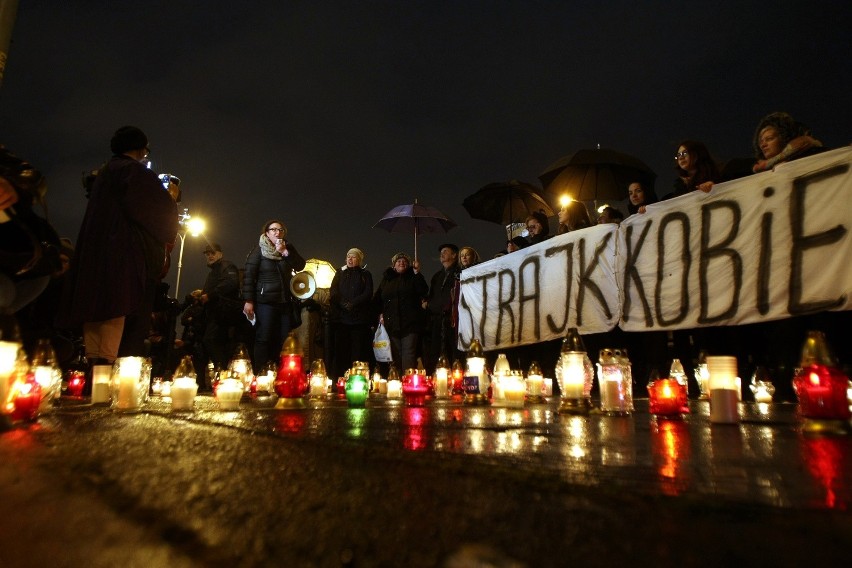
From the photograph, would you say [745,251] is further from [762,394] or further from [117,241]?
[117,241]

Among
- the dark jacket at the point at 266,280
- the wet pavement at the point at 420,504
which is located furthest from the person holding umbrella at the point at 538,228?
the wet pavement at the point at 420,504

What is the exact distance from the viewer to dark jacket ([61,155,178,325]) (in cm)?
351

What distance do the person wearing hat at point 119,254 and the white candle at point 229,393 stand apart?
111 cm

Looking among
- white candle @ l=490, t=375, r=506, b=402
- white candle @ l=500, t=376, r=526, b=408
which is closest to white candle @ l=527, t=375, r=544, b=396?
white candle @ l=490, t=375, r=506, b=402

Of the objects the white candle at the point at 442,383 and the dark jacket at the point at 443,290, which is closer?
the white candle at the point at 442,383

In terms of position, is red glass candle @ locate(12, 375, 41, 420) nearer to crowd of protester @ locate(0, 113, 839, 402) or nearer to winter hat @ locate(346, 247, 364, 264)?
crowd of protester @ locate(0, 113, 839, 402)

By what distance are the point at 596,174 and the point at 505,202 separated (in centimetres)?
189

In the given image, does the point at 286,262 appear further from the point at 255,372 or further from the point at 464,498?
the point at 464,498

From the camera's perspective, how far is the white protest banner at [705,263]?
3951 mm

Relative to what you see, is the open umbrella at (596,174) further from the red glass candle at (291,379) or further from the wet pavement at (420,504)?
the wet pavement at (420,504)

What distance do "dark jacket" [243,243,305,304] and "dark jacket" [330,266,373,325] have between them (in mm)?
1396

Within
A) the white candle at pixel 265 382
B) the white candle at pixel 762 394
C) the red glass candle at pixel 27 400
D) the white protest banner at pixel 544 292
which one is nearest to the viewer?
the red glass candle at pixel 27 400

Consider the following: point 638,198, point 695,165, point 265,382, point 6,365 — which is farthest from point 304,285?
point 6,365

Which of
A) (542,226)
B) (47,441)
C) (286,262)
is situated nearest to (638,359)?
(542,226)
